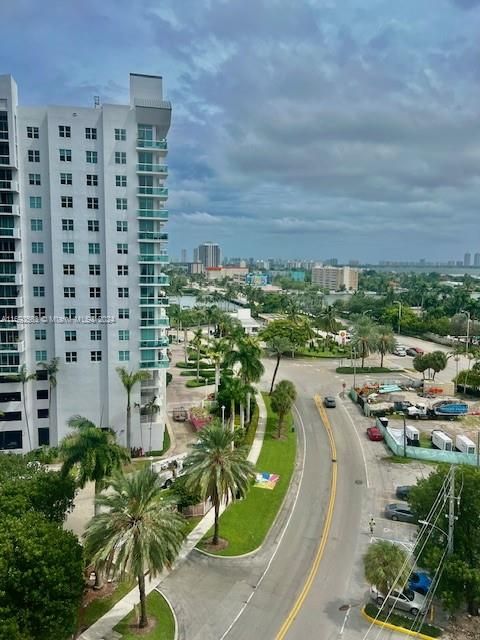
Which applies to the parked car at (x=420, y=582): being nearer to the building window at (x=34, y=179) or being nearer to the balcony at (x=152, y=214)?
the balcony at (x=152, y=214)

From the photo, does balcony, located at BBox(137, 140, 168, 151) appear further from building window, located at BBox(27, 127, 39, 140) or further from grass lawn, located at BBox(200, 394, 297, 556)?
grass lawn, located at BBox(200, 394, 297, 556)

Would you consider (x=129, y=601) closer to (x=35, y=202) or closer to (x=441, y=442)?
(x=441, y=442)

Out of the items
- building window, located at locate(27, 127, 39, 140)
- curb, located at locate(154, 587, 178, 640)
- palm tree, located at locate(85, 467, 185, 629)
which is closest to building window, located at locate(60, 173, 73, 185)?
building window, located at locate(27, 127, 39, 140)

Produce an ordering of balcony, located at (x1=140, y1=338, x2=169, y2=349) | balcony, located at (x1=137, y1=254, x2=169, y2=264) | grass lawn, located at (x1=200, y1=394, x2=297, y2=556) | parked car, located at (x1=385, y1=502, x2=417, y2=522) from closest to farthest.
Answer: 1. grass lawn, located at (x1=200, y1=394, x2=297, y2=556)
2. parked car, located at (x1=385, y1=502, x2=417, y2=522)
3. balcony, located at (x1=137, y1=254, x2=169, y2=264)
4. balcony, located at (x1=140, y1=338, x2=169, y2=349)

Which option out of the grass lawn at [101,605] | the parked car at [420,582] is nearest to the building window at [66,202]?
the grass lawn at [101,605]

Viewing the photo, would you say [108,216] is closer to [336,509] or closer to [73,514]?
[73,514]

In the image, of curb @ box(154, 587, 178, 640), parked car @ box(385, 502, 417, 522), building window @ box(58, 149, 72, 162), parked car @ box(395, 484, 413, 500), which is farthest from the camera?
building window @ box(58, 149, 72, 162)
